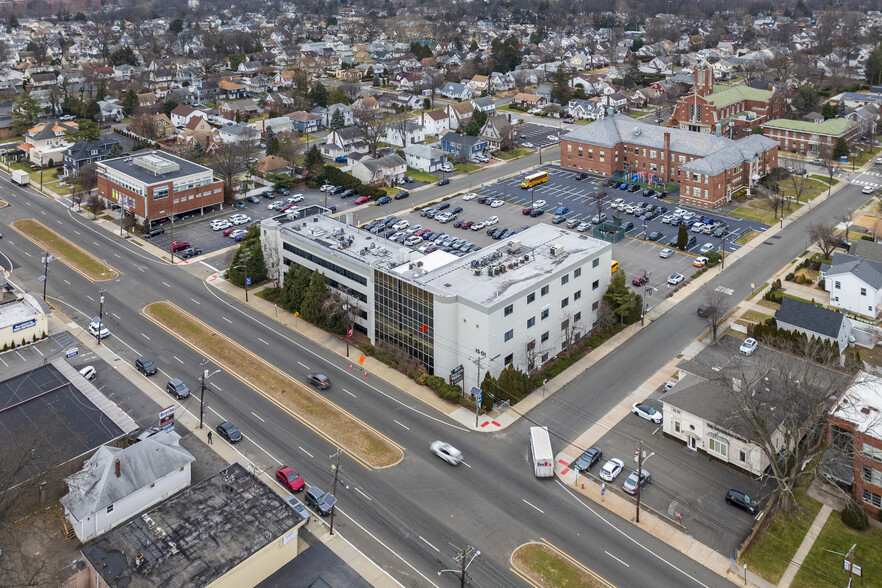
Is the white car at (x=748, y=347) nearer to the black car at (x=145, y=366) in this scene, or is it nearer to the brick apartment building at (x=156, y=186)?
the black car at (x=145, y=366)

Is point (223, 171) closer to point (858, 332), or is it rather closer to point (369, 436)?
point (369, 436)

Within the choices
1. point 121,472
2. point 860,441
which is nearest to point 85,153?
point 121,472

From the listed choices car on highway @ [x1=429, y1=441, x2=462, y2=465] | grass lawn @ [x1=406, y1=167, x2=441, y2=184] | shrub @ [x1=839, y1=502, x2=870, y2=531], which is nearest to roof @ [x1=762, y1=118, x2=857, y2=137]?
grass lawn @ [x1=406, y1=167, x2=441, y2=184]

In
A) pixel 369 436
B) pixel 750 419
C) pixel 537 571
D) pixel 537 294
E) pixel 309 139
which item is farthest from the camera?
pixel 309 139

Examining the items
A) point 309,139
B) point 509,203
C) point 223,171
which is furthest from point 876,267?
point 309,139

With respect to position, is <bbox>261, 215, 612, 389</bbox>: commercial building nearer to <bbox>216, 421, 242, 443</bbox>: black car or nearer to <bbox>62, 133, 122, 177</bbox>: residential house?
<bbox>216, 421, 242, 443</bbox>: black car
